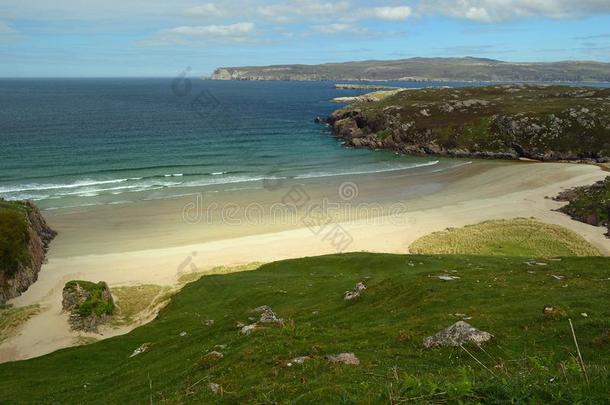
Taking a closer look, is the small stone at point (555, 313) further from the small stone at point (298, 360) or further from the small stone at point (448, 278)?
the small stone at point (298, 360)

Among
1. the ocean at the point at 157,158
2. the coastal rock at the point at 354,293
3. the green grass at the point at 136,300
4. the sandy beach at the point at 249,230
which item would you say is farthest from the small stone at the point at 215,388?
the ocean at the point at 157,158

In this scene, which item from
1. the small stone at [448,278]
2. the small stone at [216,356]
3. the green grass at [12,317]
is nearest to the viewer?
the small stone at [216,356]

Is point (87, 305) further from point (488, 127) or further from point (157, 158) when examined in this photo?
point (488, 127)

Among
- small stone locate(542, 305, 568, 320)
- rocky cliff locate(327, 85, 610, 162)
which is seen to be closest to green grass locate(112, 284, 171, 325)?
small stone locate(542, 305, 568, 320)

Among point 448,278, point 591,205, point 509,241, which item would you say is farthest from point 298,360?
point 591,205

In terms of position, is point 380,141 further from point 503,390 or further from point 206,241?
point 503,390

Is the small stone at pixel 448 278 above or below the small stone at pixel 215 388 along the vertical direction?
below

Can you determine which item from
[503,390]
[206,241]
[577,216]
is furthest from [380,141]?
[503,390]
